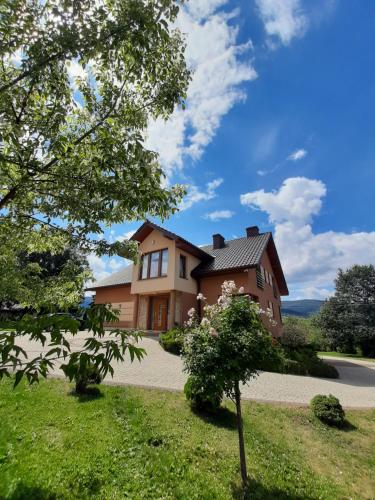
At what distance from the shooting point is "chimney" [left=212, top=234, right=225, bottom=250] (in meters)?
21.8

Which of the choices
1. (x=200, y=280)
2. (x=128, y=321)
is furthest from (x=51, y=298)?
(x=128, y=321)

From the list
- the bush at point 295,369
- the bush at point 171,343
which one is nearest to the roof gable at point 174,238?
the bush at point 171,343

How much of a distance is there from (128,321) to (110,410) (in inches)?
563

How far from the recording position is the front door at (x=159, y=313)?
19.2 m

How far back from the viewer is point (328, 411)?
6.89 meters

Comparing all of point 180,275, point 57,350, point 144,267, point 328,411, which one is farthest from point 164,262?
point 57,350

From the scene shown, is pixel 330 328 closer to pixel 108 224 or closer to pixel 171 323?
pixel 171 323

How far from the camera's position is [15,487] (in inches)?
141

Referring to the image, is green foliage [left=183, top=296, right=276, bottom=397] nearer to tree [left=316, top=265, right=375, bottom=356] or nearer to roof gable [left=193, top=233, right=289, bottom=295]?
roof gable [left=193, top=233, right=289, bottom=295]

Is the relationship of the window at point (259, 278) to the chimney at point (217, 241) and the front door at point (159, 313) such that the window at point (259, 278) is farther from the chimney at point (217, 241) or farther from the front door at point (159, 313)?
the front door at point (159, 313)

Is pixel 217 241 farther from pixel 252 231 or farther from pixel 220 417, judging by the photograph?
pixel 220 417

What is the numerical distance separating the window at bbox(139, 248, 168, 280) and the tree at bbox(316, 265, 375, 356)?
26.3 metres

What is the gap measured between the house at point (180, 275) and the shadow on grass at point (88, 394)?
956 centimetres

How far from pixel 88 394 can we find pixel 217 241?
1635 cm
